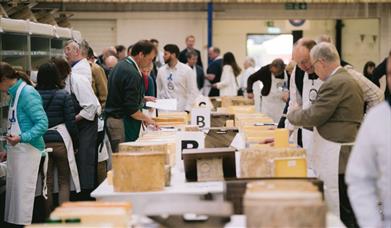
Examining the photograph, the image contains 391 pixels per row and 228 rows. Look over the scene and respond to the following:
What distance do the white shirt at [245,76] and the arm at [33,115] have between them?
392 inches

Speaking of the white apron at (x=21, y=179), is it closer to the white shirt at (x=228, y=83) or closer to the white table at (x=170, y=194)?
the white table at (x=170, y=194)

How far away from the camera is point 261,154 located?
4688 millimetres

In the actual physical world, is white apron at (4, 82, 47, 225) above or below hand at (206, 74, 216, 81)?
below

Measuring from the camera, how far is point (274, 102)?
37.7 feet

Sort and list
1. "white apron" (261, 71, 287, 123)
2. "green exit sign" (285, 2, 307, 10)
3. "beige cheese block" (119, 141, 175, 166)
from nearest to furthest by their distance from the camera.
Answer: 1. "beige cheese block" (119, 141, 175, 166)
2. "white apron" (261, 71, 287, 123)
3. "green exit sign" (285, 2, 307, 10)

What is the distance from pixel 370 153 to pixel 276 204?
51 cm

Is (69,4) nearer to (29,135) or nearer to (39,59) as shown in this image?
(39,59)

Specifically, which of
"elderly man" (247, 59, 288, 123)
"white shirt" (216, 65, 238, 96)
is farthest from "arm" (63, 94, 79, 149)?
"white shirt" (216, 65, 238, 96)

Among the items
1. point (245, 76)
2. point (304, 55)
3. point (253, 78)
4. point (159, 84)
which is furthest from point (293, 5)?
point (304, 55)

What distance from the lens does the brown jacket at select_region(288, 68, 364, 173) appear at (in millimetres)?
5512

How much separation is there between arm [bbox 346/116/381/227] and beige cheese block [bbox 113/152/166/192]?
4.69ft

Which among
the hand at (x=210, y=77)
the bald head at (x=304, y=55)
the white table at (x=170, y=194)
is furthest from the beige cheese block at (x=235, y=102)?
the white table at (x=170, y=194)

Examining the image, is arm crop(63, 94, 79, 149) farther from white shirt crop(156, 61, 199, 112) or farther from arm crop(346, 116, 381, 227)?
arm crop(346, 116, 381, 227)

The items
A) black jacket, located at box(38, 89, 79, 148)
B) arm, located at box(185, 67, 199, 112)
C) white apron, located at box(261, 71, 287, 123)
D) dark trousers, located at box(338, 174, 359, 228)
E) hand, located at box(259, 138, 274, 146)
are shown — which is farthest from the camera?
white apron, located at box(261, 71, 287, 123)
